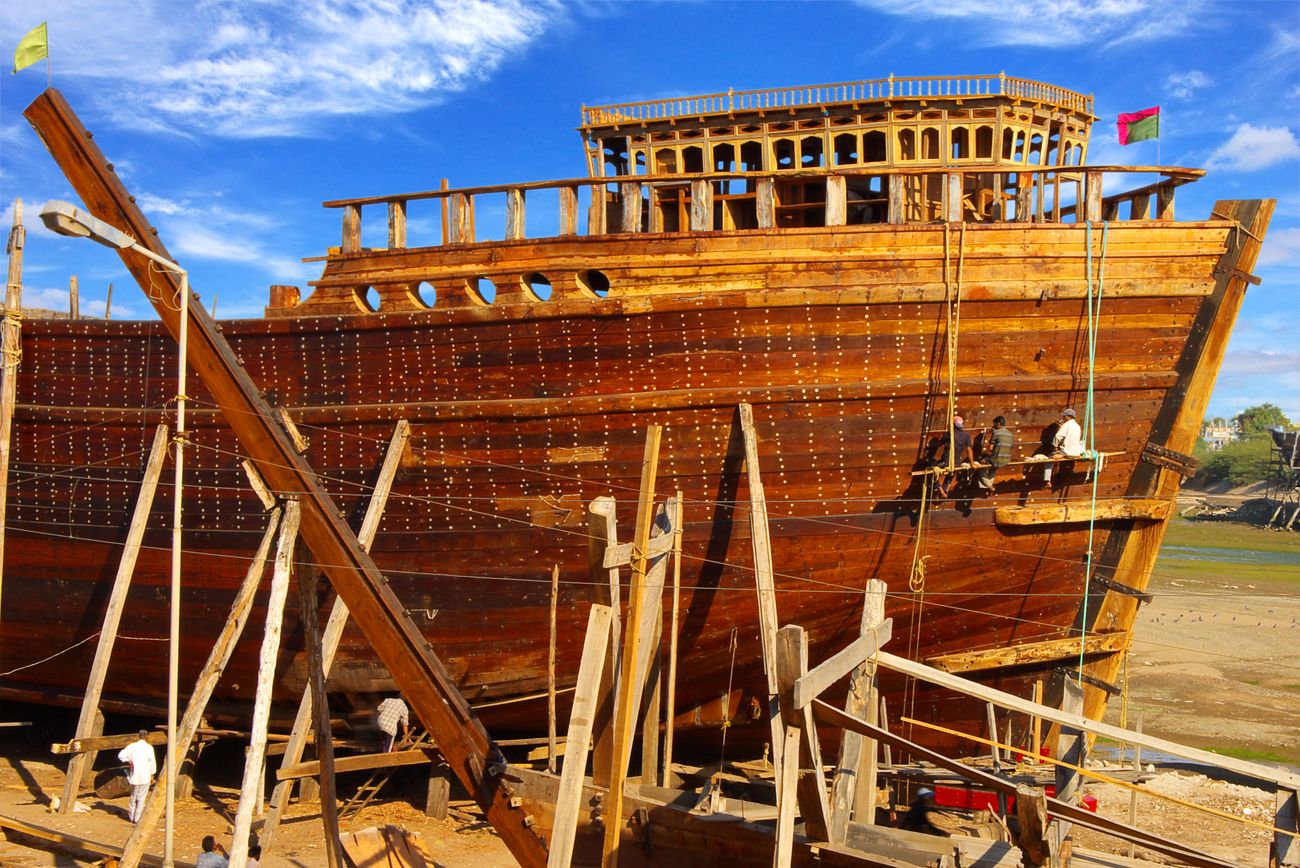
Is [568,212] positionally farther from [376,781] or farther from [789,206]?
[376,781]

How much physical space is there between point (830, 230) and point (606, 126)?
12.8 ft


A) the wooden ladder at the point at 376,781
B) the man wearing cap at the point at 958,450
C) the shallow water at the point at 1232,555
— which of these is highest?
the man wearing cap at the point at 958,450

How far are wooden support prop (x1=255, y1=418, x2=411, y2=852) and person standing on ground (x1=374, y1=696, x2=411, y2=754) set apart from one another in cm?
69

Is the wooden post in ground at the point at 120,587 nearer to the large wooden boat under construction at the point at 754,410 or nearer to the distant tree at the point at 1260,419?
the large wooden boat under construction at the point at 754,410

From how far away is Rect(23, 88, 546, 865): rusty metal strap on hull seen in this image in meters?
7.27

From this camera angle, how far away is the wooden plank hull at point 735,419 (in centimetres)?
948

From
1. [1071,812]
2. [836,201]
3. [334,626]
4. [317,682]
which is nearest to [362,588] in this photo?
[317,682]

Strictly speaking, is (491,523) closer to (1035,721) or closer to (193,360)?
(193,360)

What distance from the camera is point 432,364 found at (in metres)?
10.2

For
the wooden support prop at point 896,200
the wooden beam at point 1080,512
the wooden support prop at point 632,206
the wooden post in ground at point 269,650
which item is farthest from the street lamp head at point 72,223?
the wooden beam at point 1080,512

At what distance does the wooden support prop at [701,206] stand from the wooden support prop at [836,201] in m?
1.09

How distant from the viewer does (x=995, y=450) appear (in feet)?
30.5

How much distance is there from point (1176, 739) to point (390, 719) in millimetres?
12010

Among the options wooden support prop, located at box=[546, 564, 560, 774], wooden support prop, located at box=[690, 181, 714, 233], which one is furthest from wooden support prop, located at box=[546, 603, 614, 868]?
wooden support prop, located at box=[690, 181, 714, 233]
